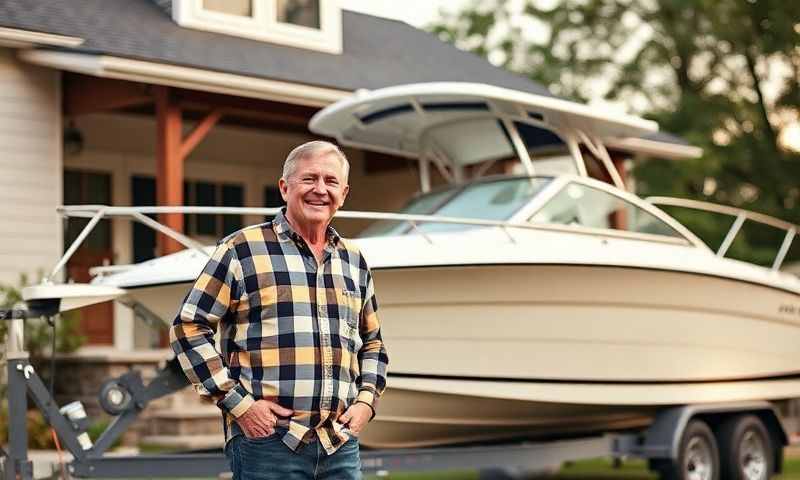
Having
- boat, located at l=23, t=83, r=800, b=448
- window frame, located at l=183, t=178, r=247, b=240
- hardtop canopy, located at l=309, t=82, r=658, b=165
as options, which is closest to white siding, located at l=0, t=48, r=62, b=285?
window frame, located at l=183, t=178, r=247, b=240

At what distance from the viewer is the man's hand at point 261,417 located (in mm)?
3902

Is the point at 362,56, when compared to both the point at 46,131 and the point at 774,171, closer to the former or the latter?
the point at 46,131

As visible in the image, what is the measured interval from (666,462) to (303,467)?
5.37 meters

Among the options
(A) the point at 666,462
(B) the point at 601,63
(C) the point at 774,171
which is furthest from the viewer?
(B) the point at 601,63

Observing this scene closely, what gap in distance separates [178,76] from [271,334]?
847 centimetres

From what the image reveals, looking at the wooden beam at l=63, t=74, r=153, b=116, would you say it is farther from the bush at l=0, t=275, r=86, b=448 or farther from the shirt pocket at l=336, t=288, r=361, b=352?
the shirt pocket at l=336, t=288, r=361, b=352

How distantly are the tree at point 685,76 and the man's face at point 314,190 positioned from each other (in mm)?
20545

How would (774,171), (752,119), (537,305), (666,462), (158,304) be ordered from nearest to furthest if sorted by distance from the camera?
(158,304)
(537,305)
(666,462)
(774,171)
(752,119)

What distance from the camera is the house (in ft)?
40.2

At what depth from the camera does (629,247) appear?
8758 millimetres

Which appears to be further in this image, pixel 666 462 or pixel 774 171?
pixel 774 171

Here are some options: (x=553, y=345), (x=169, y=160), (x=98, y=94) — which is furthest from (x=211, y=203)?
(x=553, y=345)

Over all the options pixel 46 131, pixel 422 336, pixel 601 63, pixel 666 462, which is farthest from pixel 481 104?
pixel 601 63

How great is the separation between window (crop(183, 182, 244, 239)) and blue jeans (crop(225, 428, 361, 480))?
11.6m
